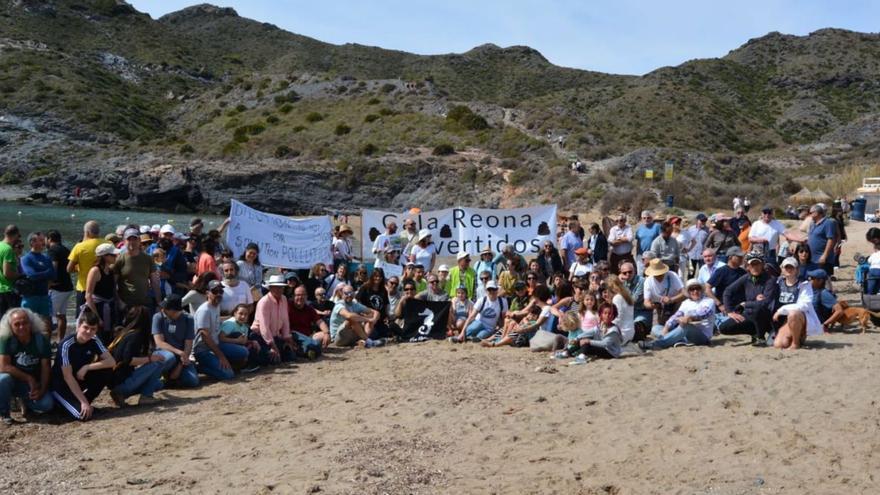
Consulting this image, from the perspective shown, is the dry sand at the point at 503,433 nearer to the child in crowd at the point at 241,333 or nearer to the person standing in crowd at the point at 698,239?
the child in crowd at the point at 241,333

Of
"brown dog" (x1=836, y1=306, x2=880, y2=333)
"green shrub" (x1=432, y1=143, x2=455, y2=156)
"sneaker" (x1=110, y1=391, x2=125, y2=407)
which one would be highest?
"green shrub" (x1=432, y1=143, x2=455, y2=156)

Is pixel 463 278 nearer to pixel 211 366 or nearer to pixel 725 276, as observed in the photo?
pixel 725 276

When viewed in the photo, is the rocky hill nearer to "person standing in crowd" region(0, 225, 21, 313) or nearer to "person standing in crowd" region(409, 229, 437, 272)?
"person standing in crowd" region(409, 229, 437, 272)

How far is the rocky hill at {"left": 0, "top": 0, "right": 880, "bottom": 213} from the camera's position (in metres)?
46.1

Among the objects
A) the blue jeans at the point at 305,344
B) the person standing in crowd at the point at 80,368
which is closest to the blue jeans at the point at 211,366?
the blue jeans at the point at 305,344

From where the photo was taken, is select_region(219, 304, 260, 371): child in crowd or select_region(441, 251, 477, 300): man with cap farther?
select_region(441, 251, 477, 300): man with cap

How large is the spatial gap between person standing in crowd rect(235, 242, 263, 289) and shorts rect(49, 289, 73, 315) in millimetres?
2303

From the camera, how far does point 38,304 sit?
10.4 m

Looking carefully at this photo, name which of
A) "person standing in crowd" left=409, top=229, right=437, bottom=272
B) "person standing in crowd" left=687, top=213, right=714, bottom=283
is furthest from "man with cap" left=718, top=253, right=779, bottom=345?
"person standing in crowd" left=409, top=229, right=437, bottom=272

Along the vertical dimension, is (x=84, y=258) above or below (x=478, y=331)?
above

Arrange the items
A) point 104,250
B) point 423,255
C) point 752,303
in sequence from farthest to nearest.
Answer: point 423,255 < point 752,303 < point 104,250

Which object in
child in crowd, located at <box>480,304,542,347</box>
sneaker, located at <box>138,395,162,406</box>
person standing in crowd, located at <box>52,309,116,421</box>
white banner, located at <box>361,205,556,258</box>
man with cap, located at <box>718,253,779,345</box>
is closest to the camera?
person standing in crowd, located at <box>52,309,116,421</box>

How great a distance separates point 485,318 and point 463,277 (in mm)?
1290

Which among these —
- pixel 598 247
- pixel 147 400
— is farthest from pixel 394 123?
pixel 147 400
